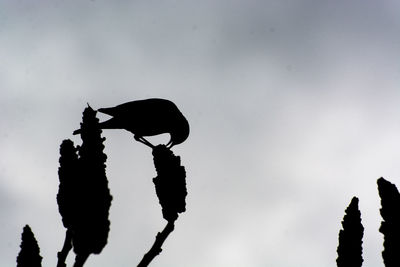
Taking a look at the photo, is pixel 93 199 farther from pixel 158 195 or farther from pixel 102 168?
pixel 158 195

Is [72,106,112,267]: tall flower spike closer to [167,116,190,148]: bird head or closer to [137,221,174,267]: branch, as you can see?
[137,221,174,267]: branch

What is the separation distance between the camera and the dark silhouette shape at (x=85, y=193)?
3.25 meters

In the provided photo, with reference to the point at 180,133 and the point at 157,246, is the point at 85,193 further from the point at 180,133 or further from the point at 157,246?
the point at 180,133

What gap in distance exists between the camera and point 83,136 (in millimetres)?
4402

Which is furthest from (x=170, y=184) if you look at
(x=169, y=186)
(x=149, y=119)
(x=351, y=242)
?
(x=149, y=119)

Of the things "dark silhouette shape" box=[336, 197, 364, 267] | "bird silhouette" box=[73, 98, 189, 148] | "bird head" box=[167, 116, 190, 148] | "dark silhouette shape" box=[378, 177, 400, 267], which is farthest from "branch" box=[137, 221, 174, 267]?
"bird head" box=[167, 116, 190, 148]

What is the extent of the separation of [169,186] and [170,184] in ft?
0.09

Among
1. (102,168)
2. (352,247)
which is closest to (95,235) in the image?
(102,168)

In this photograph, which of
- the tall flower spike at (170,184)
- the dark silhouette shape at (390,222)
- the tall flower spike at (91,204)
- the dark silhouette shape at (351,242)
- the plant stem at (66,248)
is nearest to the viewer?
the tall flower spike at (91,204)

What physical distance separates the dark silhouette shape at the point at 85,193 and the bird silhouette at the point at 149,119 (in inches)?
153

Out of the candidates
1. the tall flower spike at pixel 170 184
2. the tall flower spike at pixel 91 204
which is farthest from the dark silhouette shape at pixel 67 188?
the tall flower spike at pixel 170 184

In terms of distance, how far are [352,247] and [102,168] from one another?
2733 millimetres

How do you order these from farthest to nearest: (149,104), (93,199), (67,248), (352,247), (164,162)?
(149,104)
(164,162)
(352,247)
(67,248)
(93,199)

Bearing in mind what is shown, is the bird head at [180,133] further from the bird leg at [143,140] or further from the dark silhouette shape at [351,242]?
the dark silhouette shape at [351,242]
